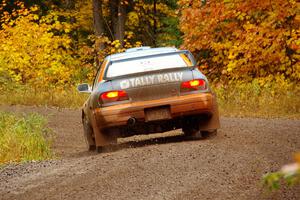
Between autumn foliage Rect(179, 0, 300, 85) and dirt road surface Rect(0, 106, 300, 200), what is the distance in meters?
8.48

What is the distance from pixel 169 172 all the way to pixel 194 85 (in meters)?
2.85

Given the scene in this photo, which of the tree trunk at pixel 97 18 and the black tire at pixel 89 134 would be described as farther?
the tree trunk at pixel 97 18

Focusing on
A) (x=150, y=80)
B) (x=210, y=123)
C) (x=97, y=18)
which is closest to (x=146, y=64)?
(x=150, y=80)

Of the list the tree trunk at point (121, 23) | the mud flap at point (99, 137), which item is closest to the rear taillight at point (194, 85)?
the mud flap at point (99, 137)

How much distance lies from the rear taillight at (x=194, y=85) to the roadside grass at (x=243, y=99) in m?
6.67

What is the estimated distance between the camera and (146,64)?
11.4 meters

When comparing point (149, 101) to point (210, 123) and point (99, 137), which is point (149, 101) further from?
point (210, 123)

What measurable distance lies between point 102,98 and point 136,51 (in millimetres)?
1751

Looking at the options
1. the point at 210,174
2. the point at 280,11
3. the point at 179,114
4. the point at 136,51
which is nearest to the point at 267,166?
the point at 210,174

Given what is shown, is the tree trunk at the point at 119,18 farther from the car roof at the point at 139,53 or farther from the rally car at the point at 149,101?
the rally car at the point at 149,101

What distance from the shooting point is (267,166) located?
853 cm

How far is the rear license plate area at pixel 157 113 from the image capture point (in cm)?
1084

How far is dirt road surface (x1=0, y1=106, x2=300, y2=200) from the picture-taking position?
7.28 meters

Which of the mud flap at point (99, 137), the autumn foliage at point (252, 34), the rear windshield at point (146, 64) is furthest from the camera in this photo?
the autumn foliage at point (252, 34)
